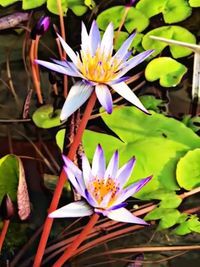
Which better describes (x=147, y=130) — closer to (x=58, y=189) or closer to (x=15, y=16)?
(x=58, y=189)

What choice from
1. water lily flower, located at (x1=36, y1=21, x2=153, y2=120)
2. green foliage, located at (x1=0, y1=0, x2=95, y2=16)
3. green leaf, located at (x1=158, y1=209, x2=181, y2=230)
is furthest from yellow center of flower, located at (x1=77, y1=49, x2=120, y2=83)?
green foliage, located at (x1=0, y1=0, x2=95, y2=16)

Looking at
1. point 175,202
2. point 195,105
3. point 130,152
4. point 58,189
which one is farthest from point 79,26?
point 58,189

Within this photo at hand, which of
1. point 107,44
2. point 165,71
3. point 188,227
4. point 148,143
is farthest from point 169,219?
point 165,71

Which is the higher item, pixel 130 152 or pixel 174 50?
pixel 174 50

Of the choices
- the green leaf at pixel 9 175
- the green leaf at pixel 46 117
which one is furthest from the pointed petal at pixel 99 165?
the green leaf at pixel 46 117

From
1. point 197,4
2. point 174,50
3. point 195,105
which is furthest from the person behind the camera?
Answer: point 197,4

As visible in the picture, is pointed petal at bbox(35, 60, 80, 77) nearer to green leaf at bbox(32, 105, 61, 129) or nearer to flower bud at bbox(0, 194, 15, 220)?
flower bud at bbox(0, 194, 15, 220)
